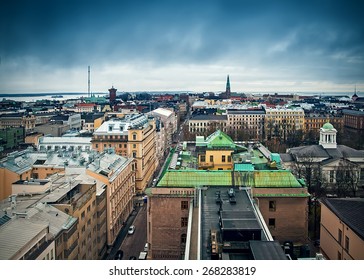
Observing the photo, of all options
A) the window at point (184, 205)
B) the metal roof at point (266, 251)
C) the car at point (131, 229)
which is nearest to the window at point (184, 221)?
the window at point (184, 205)

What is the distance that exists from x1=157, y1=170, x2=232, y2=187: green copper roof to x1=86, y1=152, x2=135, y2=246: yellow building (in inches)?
84.8

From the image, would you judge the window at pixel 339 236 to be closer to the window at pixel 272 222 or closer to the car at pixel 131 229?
the window at pixel 272 222

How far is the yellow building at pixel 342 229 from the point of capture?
5047 millimetres

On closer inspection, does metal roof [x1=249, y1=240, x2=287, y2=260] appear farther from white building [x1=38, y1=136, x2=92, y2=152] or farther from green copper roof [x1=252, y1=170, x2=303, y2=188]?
white building [x1=38, y1=136, x2=92, y2=152]

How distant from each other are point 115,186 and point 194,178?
308 cm

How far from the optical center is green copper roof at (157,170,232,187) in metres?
7.02

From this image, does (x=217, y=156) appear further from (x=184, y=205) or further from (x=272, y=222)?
(x=272, y=222)

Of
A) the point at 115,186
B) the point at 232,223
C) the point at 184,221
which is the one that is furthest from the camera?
the point at 115,186

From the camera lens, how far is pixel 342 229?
5.77m

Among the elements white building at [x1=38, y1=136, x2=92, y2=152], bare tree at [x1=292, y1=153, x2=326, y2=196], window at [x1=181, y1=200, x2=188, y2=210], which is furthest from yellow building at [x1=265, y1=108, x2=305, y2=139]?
window at [x1=181, y1=200, x2=188, y2=210]

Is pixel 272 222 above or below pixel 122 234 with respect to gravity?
above

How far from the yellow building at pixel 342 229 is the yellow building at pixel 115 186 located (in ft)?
14.3

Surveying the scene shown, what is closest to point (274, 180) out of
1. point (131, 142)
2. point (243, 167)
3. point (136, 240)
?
point (243, 167)
